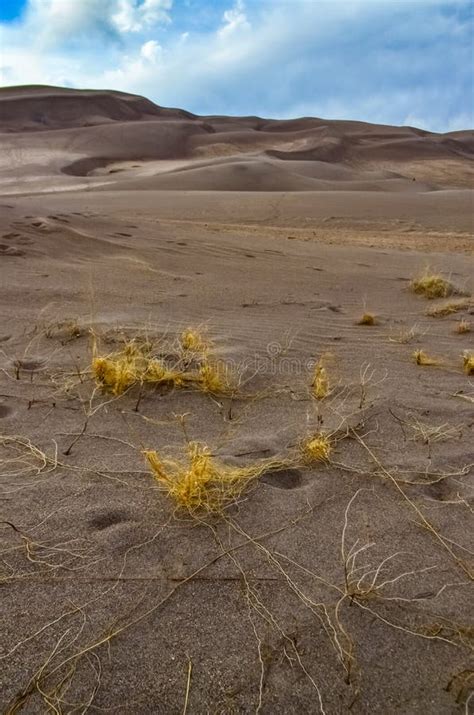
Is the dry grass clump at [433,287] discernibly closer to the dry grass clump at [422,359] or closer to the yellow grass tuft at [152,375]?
the dry grass clump at [422,359]

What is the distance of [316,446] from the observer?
85.4 inches

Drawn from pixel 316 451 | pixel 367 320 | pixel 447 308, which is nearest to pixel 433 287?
pixel 447 308

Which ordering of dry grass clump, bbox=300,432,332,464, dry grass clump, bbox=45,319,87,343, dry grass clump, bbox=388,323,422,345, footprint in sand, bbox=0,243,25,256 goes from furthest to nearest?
1. footprint in sand, bbox=0,243,25,256
2. dry grass clump, bbox=388,323,422,345
3. dry grass clump, bbox=45,319,87,343
4. dry grass clump, bbox=300,432,332,464

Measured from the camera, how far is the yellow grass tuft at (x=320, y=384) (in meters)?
2.75

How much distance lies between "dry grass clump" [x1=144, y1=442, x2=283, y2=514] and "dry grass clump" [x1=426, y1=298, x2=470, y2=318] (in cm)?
293

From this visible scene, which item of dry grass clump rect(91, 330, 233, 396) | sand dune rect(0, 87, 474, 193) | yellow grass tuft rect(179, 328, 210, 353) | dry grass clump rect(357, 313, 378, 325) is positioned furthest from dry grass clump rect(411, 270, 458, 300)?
sand dune rect(0, 87, 474, 193)

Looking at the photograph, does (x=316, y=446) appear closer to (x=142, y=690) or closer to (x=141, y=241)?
(x=142, y=690)

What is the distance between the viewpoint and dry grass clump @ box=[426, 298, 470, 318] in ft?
14.9

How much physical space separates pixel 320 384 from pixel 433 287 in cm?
289

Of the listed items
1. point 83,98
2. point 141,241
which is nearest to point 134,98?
point 83,98

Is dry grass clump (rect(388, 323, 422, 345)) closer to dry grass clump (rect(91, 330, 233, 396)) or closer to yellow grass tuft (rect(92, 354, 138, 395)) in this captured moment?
dry grass clump (rect(91, 330, 233, 396))

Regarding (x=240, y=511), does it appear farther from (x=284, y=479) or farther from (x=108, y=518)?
(x=108, y=518)

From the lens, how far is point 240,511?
6.15ft

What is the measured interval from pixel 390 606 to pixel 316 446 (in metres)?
0.75
